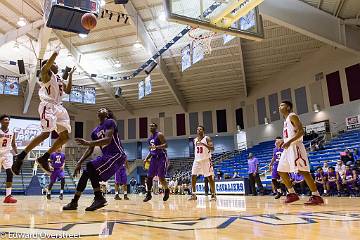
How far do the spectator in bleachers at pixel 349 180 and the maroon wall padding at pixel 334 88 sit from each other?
10.4 metres

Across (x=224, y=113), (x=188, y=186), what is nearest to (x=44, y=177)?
(x=188, y=186)

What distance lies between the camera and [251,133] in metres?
25.9

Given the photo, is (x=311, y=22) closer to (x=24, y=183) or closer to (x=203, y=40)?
(x=203, y=40)

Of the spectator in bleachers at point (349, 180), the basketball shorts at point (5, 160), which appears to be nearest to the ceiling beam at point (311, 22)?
the spectator in bleachers at point (349, 180)

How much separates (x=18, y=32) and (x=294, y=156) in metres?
15.4

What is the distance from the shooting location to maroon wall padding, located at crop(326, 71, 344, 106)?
19.9m

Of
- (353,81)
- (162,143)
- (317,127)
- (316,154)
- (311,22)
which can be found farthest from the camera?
(317,127)

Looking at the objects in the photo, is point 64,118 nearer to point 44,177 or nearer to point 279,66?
point 44,177

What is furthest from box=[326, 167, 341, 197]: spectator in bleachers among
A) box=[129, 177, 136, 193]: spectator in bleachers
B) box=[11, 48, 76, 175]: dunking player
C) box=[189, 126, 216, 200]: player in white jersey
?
box=[129, 177, 136, 193]: spectator in bleachers

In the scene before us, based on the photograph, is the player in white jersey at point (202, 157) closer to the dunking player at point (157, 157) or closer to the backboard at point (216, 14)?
the dunking player at point (157, 157)

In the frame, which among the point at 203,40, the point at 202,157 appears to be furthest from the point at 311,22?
the point at 202,157

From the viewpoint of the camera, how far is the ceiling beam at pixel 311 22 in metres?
13.2

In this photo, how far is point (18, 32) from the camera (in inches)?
649

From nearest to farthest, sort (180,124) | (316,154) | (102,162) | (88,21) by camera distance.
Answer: (102,162) < (88,21) < (316,154) < (180,124)
